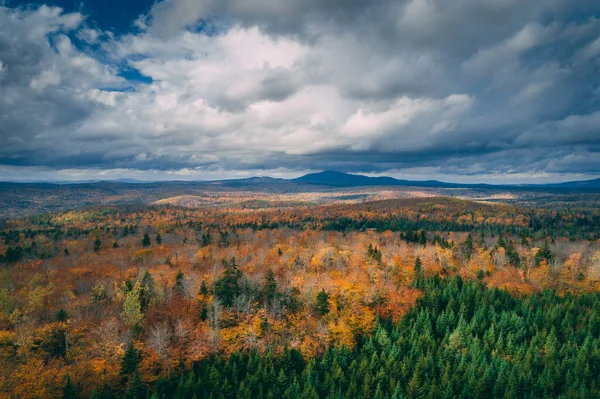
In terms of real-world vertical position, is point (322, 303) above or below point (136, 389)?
above

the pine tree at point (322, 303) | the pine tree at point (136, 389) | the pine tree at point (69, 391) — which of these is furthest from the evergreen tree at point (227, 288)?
the pine tree at point (69, 391)

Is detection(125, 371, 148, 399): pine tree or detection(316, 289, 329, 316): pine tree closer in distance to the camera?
detection(125, 371, 148, 399): pine tree

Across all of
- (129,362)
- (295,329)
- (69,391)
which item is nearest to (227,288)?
(295,329)

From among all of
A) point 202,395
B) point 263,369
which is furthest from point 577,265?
point 202,395

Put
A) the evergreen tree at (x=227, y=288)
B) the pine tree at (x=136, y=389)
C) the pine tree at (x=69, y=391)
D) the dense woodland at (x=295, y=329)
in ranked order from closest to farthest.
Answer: the pine tree at (x=69, y=391) → the pine tree at (x=136, y=389) → the dense woodland at (x=295, y=329) → the evergreen tree at (x=227, y=288)

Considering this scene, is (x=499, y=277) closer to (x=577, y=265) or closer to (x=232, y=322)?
(x=577, y=265)

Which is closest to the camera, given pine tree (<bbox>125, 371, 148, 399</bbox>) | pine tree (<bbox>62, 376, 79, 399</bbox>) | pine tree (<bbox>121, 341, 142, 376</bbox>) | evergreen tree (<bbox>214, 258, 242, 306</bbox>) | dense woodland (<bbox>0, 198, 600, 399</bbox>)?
pine tree (<bbox>62, 376, 79, 399</bbox>)

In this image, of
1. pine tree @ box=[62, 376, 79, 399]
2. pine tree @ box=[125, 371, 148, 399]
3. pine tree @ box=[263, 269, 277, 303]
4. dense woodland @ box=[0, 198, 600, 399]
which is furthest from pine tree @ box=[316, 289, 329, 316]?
pine tree @ box=[62, 376, 79, 399]

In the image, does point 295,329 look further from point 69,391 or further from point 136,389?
point 69,391

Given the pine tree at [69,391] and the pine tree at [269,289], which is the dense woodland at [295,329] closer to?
the pine tree at [69,391]

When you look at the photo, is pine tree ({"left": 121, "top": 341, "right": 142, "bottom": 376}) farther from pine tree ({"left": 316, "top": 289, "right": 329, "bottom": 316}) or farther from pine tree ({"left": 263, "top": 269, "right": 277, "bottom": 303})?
pine tree ({"left": 316, "top": 289, "right": 329, "bottom": 316})

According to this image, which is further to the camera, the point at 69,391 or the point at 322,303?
the point at 322,303
